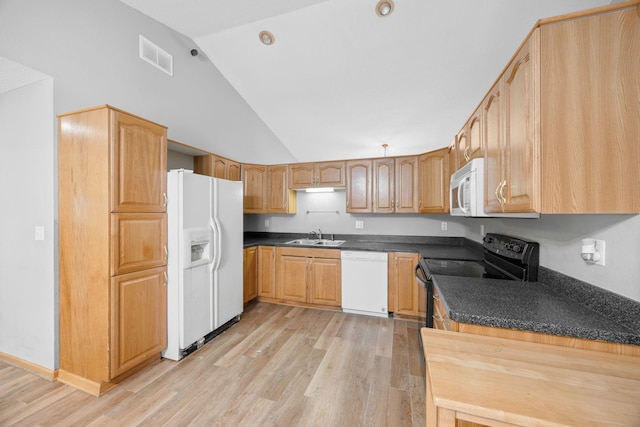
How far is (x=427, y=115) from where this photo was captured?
3.32m

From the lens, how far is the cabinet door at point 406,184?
10.7 feet

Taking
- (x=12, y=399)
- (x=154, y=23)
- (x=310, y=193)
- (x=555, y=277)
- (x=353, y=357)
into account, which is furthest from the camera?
(x=310, y=193)

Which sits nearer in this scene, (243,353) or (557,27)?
(557,27)

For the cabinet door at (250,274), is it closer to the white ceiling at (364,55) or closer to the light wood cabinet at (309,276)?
the light wood cabinet at (309,276)

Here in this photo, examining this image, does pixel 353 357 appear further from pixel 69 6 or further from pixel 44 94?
pixel 69 6

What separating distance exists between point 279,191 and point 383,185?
1.59m

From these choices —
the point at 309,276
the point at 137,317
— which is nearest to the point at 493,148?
the point at 309,276

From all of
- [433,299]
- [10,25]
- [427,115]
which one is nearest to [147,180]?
[10,25]

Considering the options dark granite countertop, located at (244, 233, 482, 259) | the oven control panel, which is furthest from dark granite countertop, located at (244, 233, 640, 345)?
dark granite countertop, located at (244, 233, 482, 259)

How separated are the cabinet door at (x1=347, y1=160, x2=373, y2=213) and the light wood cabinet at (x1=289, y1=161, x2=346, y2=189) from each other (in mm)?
115

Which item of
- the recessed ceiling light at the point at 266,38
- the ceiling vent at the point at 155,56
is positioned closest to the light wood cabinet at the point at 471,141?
the recessed ceiling light at the point at 266,38

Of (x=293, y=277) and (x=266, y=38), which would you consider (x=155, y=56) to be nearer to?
(x=266, y=38)

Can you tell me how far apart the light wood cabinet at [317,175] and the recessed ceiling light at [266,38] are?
5.07 ft

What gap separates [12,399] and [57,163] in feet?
5.56
